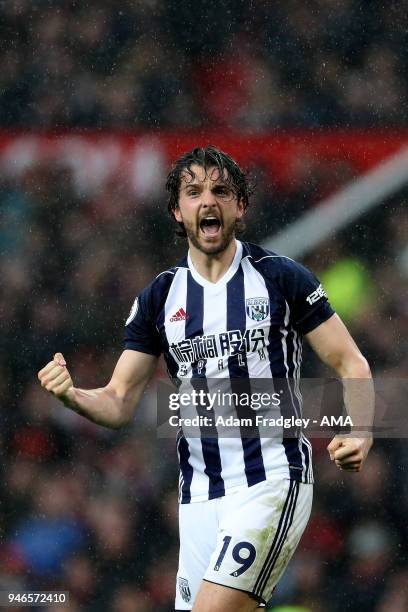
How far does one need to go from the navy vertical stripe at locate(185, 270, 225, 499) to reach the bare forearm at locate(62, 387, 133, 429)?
23cm

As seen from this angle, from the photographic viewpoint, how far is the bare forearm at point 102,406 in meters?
2.65

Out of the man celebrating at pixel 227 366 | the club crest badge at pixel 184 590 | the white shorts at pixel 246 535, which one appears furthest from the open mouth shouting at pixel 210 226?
the club crest badge at pixel 184 590

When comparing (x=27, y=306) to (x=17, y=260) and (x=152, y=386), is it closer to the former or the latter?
(x=17, y=260)

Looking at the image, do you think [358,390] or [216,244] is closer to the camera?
[358,390]

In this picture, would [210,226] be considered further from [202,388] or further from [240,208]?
[202,388]

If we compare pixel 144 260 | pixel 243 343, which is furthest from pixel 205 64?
pixel 243 343

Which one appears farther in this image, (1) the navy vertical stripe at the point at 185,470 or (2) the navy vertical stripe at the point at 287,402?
(1) the navy vertical stripe at the point at 185,470

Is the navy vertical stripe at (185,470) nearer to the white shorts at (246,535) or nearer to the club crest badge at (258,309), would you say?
the white shorts at (246,535)

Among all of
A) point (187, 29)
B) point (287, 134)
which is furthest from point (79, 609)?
point (187, 29)

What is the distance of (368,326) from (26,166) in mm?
1482

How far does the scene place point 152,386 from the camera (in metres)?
3.99

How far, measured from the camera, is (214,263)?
2791mm

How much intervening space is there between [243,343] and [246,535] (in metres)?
0.50

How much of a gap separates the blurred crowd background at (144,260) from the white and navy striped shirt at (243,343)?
47.7 inches
